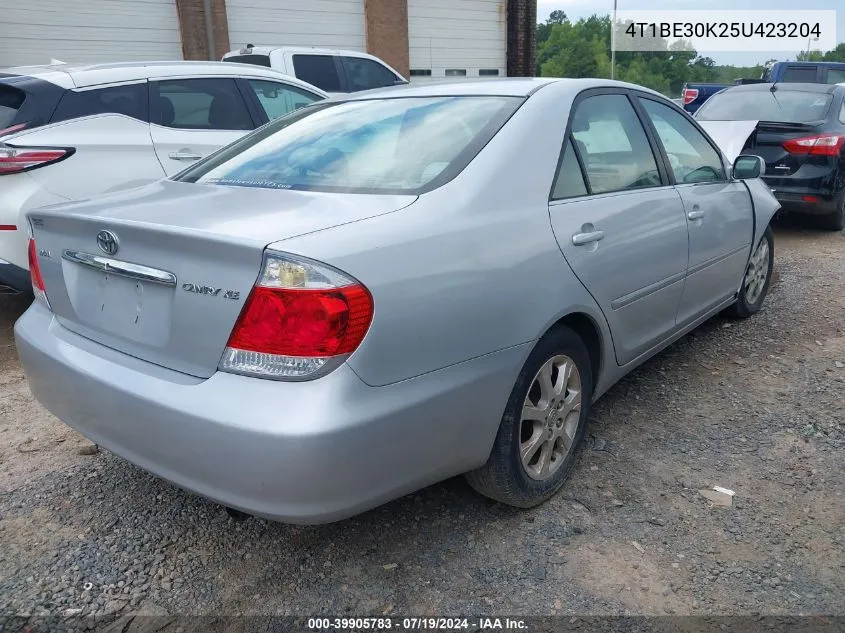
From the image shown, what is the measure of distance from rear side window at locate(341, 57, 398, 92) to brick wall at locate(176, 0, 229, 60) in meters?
4.38

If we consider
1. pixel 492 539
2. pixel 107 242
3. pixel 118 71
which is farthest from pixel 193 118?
pixel 492 539

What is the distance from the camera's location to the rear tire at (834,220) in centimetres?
731

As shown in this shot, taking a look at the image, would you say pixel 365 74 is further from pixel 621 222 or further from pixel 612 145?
pixel 621 222

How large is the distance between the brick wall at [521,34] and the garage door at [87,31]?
8589 mm

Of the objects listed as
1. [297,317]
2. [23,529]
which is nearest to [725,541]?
[297,317]

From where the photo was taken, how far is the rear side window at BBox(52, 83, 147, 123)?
452 centimetres

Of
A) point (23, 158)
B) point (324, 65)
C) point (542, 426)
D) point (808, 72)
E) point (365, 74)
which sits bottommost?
point (542, 426)

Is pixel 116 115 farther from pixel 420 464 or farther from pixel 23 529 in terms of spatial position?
pixel 420 464

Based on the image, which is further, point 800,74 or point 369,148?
point 800,74

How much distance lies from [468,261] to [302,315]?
576mm

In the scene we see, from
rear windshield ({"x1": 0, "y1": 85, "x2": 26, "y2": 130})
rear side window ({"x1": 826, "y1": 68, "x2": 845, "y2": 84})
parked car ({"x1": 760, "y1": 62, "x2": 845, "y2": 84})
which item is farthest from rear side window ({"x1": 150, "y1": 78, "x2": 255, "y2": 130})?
rear side window ({"x1": 826, "y1": 68, "x2": 845, "y2": 84})

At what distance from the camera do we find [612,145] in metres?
3.15

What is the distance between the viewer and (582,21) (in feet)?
310

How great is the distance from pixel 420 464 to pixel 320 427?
0.40 m
